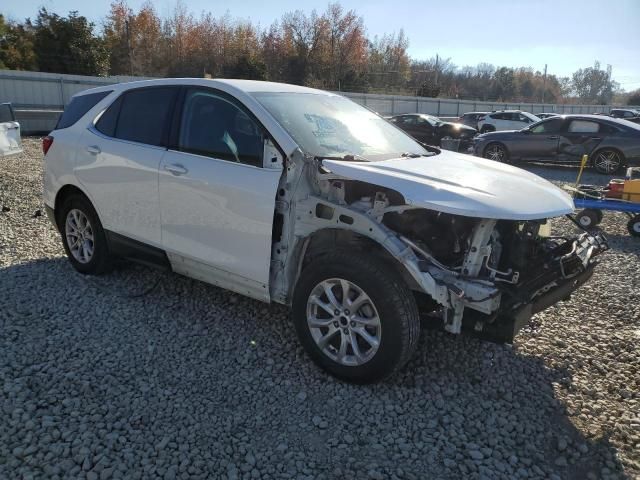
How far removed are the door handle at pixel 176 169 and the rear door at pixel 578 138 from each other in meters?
12.5

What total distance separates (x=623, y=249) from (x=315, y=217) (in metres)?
5.20

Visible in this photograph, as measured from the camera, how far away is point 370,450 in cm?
276

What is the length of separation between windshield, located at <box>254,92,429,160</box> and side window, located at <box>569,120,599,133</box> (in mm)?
10952

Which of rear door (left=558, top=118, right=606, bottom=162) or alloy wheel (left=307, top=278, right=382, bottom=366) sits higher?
rear door (left=558, top=118, right=606, bottom=162)

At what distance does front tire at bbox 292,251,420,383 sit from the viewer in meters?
3.05

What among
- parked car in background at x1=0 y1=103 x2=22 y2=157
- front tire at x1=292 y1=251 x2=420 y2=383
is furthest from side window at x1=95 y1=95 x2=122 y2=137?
parked car in background at x1=0 y1=103 x2=22 y2=157

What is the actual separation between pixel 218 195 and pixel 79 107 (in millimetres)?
2235

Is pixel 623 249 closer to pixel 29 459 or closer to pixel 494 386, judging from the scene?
pixel 494 386

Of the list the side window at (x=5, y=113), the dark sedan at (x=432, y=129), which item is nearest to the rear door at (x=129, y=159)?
the side window at (x=5, y=113)

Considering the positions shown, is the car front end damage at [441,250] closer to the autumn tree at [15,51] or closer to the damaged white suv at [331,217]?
the damaged white suv at [331,217]

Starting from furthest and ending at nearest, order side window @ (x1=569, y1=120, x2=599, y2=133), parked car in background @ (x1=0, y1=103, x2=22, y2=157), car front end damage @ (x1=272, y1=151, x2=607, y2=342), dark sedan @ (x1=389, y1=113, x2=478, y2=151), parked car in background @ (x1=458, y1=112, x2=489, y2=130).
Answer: parked car in background @ (x1=458, y1=112, x2=489, y2=130) → dark sedan @ (x1=389, y1=113, x2=478, y2=151) → side window @ (x1=569, y1=120, x2=599, y2=133) → parked car in background @ (x1=0, y1=103, x2=22, y2=157) → car front end damage @ (x1=272, y1=151, x2=607, y2=342)

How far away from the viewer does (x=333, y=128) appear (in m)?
3.94

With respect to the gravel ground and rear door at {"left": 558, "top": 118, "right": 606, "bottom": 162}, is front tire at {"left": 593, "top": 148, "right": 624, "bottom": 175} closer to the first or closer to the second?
rear door at {"left": 558, "top": 118, "right": 606, "bottom": 162}

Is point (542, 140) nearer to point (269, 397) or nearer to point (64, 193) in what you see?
point (64, 193)
